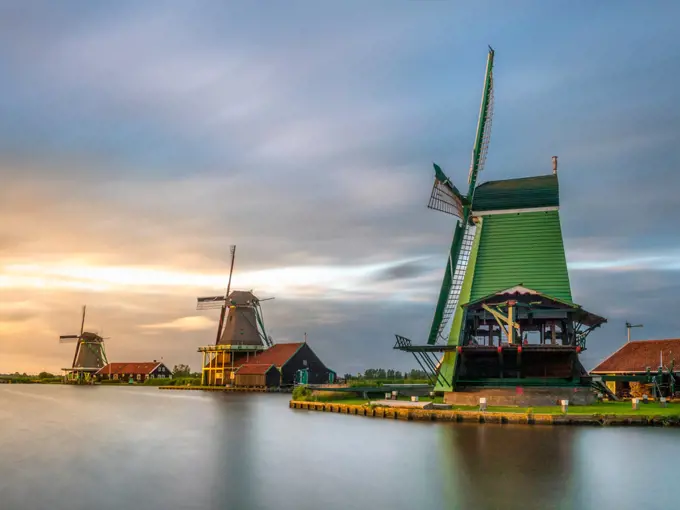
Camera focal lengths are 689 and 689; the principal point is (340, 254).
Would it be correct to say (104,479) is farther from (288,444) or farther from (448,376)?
(448,376)

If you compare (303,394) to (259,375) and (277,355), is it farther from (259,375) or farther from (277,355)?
(277,355)

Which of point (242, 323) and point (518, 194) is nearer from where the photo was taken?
point (518, 194)

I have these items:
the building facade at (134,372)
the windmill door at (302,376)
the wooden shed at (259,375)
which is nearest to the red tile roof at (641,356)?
the windmill door at (302,376)

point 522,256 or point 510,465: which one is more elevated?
point 522,256

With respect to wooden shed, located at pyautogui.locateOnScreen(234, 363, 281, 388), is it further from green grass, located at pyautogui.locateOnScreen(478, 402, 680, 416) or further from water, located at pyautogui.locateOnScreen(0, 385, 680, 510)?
green grass, located at pyautogui.locateOnScreen(478, 402, 680, 416)

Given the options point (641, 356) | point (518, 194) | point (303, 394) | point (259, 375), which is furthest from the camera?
point (259, 375)

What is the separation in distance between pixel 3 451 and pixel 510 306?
826 inches

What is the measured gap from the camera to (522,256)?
32000 mm

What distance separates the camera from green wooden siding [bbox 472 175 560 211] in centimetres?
3288

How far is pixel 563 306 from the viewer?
30734mm

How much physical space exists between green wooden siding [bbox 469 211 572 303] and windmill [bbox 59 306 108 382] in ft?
268

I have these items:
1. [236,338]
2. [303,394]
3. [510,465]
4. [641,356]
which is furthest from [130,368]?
[510,465]

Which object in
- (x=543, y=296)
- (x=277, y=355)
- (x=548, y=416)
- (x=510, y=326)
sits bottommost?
(x=548, y=416)

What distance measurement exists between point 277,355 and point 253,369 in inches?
110
